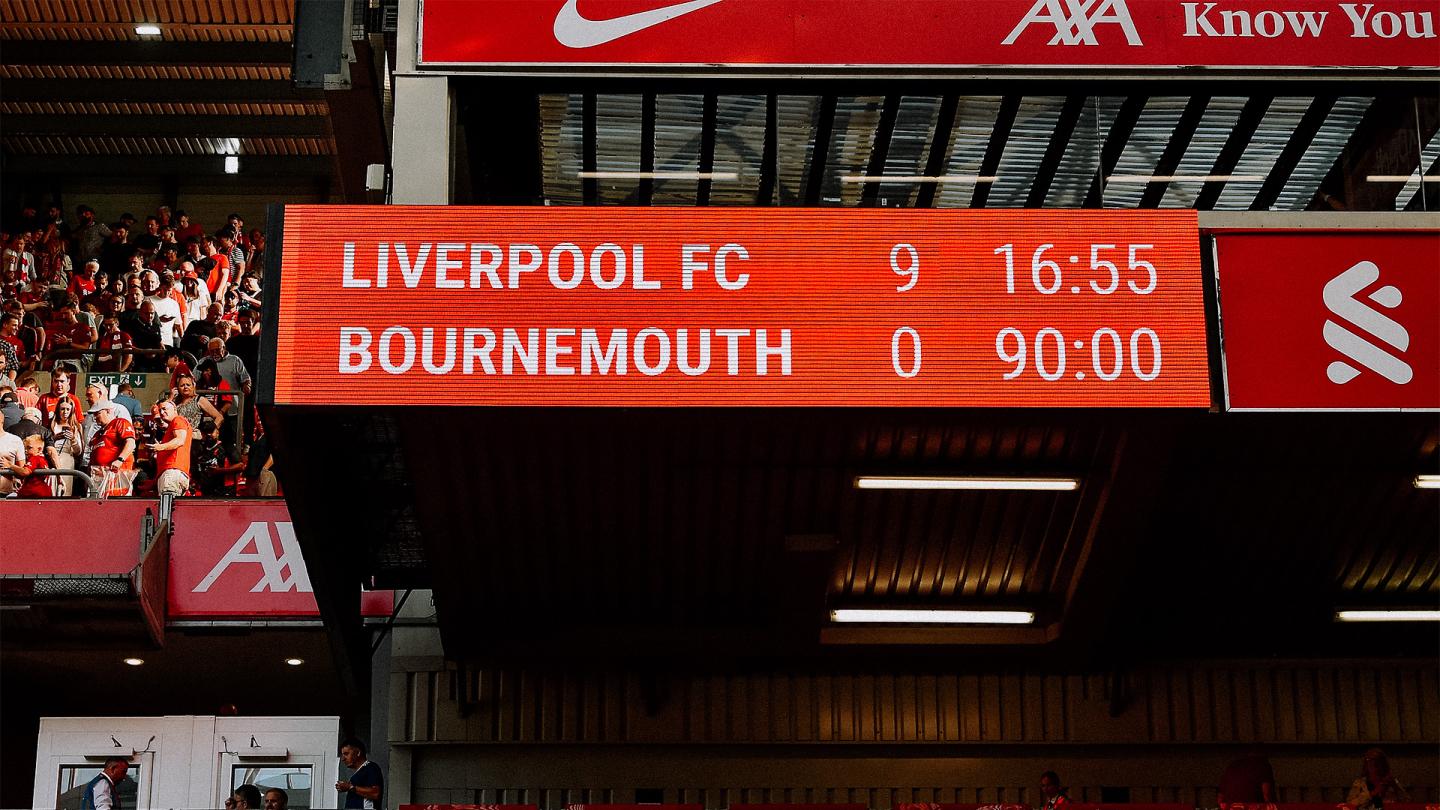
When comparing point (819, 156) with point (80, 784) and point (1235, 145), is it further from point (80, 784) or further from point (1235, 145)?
point (80, 784)

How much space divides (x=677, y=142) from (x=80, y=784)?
29.7 ft

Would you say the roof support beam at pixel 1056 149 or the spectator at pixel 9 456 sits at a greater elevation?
the roof support beam at pixel 1056 149

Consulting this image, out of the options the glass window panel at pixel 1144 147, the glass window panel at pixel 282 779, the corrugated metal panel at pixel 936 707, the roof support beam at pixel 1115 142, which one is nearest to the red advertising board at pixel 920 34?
the roof support beam at pixel 1115 142

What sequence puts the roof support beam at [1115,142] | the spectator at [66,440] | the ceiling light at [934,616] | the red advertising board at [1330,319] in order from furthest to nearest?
the spectator at [66,440]
the ceiling light at [934,616]
the roof support beam at [1115,142]
the red advertising board at [1330,319]

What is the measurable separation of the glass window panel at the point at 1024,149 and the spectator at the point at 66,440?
30.2 ft

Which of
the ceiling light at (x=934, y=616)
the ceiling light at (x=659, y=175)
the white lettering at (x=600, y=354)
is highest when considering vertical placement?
the ceiling light at (x=659, y=175)

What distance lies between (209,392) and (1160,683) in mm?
10116

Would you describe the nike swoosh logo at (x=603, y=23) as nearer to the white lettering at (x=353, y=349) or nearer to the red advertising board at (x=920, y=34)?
the red advertising board at (x=920, y=34)

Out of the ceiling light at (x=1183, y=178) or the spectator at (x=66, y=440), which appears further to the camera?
the spectator at (x=66, y=440)

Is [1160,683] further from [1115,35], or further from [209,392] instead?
[209,392]

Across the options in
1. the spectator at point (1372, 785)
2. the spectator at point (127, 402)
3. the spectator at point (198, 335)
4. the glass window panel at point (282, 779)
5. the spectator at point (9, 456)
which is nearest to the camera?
the spectator at point (1372, 785)

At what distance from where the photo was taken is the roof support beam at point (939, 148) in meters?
14.0

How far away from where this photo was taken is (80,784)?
16.5m

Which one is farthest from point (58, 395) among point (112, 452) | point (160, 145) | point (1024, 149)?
point (160, 145)
